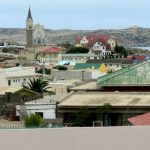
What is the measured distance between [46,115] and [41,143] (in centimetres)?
1081

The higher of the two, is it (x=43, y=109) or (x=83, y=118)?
(x=83, y=118)

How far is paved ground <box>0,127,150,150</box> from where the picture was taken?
4.03 m

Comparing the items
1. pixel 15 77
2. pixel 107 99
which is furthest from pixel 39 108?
pixel 15 77

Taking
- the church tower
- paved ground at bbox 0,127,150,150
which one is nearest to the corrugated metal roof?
paved ground at bbox 0,127,150,150

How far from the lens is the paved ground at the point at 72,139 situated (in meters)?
4.03

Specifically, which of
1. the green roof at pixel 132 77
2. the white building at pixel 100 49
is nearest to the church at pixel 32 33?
the white building at pixel 100 49

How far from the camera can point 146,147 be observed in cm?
401

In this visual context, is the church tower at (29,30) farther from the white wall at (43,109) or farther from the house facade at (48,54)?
the white wall at (43,109)

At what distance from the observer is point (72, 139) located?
13.3ft

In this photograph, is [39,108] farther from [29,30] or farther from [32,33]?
[32,33]

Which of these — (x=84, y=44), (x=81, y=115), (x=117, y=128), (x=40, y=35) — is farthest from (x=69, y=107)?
(x=40, y=35)

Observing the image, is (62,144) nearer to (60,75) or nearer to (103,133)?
(103,133)

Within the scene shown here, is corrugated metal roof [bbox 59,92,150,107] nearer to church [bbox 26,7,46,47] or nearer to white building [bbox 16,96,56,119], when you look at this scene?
white building [bbox 16,96,56,119]

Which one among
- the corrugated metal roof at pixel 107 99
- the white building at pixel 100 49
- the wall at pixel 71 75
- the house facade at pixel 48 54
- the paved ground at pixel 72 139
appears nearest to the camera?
the paved ground at pixel 72 139
